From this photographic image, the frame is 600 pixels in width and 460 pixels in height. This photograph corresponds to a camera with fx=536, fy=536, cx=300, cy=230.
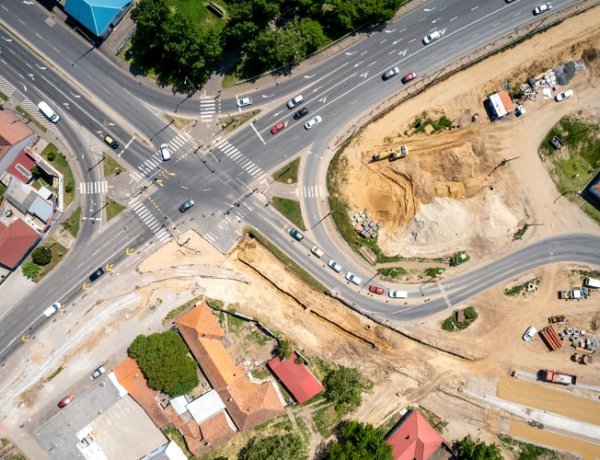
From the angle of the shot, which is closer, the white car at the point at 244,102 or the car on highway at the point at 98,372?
Result: the car on highway at the point at 98,372

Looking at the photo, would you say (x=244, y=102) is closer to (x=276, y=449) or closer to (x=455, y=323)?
(x=455, y=323)

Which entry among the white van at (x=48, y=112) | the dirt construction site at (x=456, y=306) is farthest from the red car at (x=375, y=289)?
the white van at (x=48, y=112)

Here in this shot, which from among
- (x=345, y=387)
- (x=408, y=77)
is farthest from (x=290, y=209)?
(x=345, y=387)

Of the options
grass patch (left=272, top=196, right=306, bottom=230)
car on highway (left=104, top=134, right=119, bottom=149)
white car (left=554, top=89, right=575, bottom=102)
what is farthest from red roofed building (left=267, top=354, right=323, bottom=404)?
white car (left=554, top=89, right=575, bottom=102)

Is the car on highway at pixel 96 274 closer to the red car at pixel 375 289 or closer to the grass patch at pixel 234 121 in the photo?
the grass patch at pixel 234 121

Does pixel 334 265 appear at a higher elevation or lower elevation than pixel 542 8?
lower

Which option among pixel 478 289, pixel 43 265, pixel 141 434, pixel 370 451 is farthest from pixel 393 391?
pixel 43 265

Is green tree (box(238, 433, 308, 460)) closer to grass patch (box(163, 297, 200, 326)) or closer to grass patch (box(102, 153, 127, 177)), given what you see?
grass patch (box(163, 297, 200, 326))
